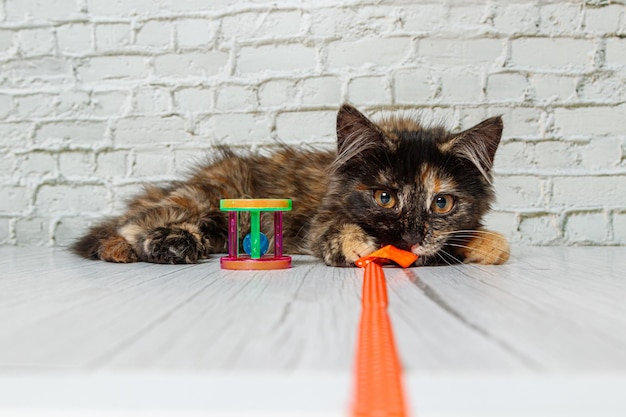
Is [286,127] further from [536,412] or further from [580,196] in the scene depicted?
[536,412]

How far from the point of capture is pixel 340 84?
2629mm

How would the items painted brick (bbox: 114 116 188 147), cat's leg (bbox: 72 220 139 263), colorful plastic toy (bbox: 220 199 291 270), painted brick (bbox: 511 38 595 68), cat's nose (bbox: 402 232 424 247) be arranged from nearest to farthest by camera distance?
colorful plastic toy (bbox: 220 199 291 270) < cat's nose (bbox: 402 232 424 247) < cat's leg (bbox: 72 220 139 263) < painted brick (bbox: 511 38 595 68) < painted brick (bbox: 114 116 188 147)

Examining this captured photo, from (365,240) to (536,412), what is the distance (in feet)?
3.77

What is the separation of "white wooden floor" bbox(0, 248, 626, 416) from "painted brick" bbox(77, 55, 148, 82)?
1611mm

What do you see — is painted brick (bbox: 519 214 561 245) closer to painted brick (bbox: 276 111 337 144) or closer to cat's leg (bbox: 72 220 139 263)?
painted brick (bbox: 276 111 337 144)

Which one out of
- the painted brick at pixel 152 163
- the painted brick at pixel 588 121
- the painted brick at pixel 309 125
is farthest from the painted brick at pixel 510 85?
the painted brick at pixel 152 163

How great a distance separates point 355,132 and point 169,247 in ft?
2.15

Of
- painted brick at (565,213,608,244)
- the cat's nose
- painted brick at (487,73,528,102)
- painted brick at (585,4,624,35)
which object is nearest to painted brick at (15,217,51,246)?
the cat's nose

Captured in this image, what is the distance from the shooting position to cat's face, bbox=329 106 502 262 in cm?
172

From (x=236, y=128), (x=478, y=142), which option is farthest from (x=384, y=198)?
(x=236, y=128)

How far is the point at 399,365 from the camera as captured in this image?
646 mm

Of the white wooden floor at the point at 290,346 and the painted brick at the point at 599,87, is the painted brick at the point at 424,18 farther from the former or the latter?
the white wooden floor at the point at 290,346

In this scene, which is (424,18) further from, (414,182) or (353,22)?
(414,182)

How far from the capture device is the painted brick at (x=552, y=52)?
8.55 feet
